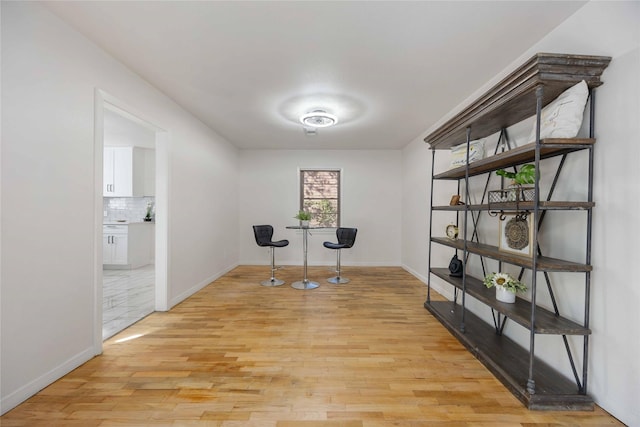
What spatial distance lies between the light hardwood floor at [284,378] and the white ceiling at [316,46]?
2.52 metres

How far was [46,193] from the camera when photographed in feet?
5.88

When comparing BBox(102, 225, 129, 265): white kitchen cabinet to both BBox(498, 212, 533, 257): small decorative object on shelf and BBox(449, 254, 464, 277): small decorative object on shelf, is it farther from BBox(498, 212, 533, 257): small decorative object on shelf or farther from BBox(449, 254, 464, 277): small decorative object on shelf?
BBox(498, 212, 533, 257): small decorative object on shelf

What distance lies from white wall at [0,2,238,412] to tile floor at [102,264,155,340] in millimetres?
788

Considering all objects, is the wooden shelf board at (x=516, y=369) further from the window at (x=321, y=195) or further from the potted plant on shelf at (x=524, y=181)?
the window at (x=321, y=195)

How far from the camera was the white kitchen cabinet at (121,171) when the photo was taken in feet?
19.0

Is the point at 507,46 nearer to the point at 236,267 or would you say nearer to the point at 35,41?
the point at 35,41

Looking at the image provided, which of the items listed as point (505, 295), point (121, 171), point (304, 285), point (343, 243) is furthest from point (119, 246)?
point (505, 295)

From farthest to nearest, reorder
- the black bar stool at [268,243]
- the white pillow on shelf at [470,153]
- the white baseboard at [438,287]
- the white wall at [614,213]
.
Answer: the black bar stool at [268,243], the white baseboard at [438,287], the white pillow on shelf at [470,153], the white wall at [614,213]

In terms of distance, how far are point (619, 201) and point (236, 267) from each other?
552 centimetres

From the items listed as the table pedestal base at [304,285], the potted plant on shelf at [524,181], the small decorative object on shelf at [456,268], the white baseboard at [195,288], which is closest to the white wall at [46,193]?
the white baseboard at [195,288]

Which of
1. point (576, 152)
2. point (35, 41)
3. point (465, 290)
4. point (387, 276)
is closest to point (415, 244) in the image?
point (387, 276)

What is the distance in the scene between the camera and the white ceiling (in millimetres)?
1761

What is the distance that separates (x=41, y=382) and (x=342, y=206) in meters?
4.92

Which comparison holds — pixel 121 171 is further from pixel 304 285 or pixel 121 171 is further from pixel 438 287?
pixel 438 287
